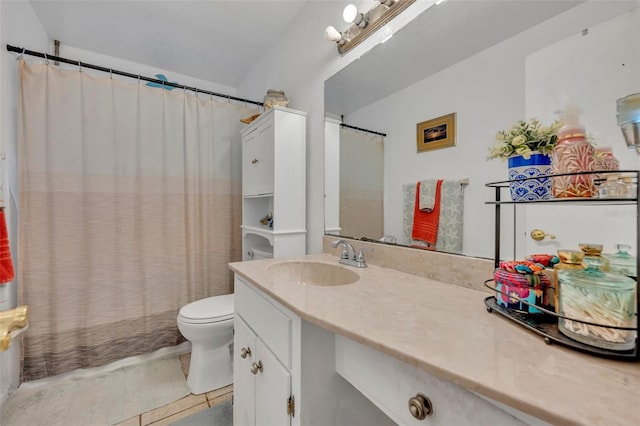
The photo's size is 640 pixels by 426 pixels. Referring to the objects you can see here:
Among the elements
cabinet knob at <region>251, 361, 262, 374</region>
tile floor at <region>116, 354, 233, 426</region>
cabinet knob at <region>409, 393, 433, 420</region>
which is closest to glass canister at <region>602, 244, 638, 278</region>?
cabinet knob at <region>409, 393, 433, 420</region>

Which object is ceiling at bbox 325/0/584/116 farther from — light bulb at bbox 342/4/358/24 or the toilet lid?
the toilet lid

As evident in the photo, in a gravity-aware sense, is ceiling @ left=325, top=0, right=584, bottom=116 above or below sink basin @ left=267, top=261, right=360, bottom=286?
above

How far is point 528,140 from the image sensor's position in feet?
2.15

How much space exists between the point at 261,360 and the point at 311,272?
0.48 m

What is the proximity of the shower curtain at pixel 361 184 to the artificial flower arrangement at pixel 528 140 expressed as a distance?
58cm

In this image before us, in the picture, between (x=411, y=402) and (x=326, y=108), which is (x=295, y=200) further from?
(x=411, y=402)

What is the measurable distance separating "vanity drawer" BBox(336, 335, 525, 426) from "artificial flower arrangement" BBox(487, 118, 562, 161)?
569mm

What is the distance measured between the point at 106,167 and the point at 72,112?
38cm

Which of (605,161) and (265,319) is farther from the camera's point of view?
(265,319)

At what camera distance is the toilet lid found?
1532mm

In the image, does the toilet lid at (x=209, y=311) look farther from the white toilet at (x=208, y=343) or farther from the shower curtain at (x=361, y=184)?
the shower curtain at (x=361, y=184)

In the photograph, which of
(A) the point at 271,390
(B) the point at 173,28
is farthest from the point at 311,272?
(B) the point at 173,28

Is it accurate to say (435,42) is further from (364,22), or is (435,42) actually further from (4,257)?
(4,257)

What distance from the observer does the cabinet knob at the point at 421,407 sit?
51 cm
